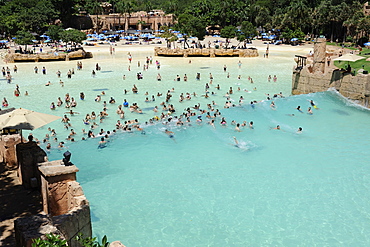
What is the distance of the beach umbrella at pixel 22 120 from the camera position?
1116cm

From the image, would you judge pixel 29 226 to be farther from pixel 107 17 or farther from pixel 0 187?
pixel 107 17

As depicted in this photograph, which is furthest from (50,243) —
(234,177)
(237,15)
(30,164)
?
(237,15)

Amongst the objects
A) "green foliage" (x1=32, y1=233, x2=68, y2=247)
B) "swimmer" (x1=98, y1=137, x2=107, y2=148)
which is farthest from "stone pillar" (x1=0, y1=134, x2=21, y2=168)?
"swimmer" (x1=98, y1=137, x2=107, y2=148)

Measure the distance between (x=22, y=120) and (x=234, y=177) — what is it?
9.97 metres

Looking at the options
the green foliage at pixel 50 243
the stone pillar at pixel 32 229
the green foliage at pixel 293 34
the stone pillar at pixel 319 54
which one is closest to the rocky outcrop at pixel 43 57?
the stone pillar at pixel 319 54

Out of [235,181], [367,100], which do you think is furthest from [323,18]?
[235,181]

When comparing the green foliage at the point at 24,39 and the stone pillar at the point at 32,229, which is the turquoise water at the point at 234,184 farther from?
the green foliage at the point at 24,39

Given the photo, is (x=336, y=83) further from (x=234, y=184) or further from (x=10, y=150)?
(x=10, y=150)

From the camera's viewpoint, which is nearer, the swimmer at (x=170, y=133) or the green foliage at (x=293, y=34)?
the swimmer at (x=170, y=133)

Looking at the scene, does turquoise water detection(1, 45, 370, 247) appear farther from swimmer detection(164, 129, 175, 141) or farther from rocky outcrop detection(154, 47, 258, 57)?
rocky outcrop detection(154, 47, 258, 57)

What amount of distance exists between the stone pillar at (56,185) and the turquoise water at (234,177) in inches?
172

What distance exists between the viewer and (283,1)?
83.8 m

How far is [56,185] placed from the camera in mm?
8500

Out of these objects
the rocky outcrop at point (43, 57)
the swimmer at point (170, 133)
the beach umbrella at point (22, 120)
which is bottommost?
the swimmer at point (170, 133)
